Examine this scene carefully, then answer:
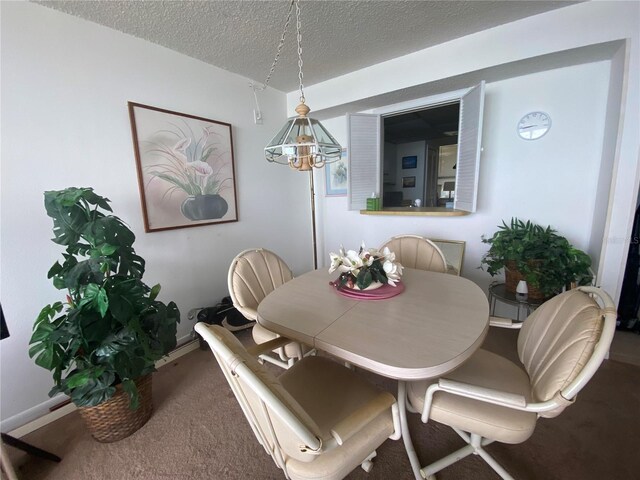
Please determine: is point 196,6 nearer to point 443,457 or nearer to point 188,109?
point 188,109

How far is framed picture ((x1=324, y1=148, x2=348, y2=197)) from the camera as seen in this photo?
10.2ft

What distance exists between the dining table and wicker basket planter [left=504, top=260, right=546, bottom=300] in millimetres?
744

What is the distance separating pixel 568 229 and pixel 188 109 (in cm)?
322

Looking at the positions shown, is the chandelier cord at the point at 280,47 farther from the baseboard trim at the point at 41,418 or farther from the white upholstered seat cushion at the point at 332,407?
the baseboard trim at the point at 41,418

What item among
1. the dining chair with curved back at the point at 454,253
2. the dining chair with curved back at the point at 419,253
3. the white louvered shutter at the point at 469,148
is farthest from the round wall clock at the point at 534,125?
Result: the dining chair with curved back at the point at 419,253

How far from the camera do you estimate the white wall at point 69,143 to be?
1.45 m

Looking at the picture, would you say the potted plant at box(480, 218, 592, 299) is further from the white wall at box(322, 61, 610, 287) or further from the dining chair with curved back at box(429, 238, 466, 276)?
the dining chair with curved back at box(429, 238, 466, 276)

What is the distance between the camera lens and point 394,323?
110cm

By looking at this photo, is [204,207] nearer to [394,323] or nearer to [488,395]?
[394,323]

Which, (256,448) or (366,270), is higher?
(366,270)

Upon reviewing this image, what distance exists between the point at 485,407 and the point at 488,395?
182mm

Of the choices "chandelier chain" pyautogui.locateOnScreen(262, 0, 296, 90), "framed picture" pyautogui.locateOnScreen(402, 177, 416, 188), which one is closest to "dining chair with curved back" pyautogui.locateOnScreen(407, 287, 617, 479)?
"chandelier chain" pyautogui.locateOnScreen(262, 0, 296, 90)

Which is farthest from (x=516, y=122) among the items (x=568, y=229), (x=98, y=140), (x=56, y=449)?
(x=56, y=449)

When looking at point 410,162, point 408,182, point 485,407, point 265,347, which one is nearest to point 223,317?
point 265,347
